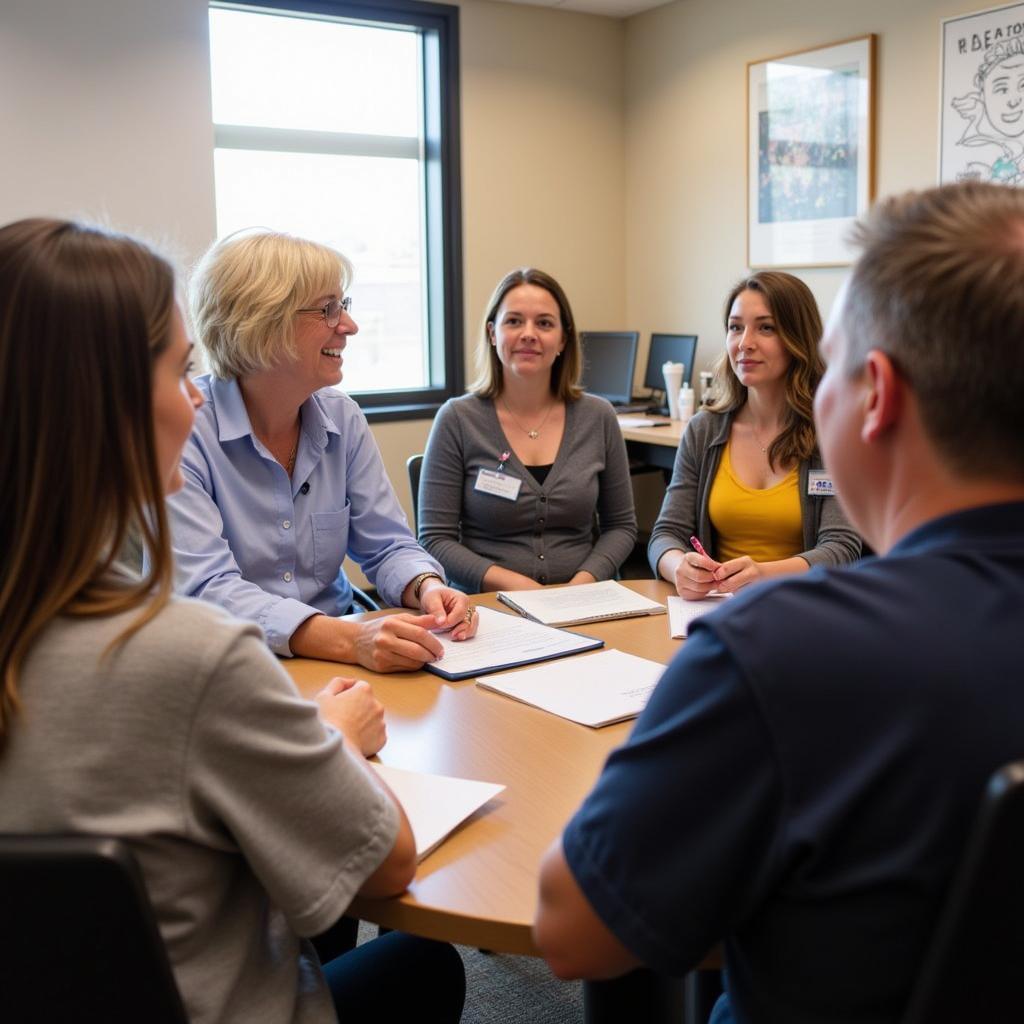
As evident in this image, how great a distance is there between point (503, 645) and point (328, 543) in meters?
0.51

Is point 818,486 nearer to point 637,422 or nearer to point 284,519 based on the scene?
point 284,519

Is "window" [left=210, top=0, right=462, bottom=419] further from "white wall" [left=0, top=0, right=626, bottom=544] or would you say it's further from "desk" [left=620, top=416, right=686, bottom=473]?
"desk" [left=620, top=416, right=686, bottom=473]

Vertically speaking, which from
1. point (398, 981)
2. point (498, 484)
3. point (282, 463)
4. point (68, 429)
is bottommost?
point (398, 981)

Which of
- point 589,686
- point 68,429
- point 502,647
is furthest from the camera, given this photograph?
point 502,647

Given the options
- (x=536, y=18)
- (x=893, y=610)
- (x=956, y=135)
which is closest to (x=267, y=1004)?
(x=893, y=610)

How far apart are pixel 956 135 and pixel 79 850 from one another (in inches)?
161

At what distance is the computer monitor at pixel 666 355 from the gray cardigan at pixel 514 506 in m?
2.36

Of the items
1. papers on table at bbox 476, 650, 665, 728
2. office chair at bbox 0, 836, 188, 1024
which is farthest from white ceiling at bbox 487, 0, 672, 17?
office chair at bbox 0, 836, 188, 1024

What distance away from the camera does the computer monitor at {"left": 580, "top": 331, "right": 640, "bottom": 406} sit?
5.18 meters

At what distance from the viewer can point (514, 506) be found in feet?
8.86

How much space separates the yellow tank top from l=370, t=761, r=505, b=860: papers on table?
135 cm

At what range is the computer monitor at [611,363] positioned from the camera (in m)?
Result: 5.18

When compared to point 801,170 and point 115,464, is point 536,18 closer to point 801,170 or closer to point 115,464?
point 801,170

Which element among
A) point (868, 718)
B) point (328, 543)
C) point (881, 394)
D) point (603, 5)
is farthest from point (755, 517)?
point (603, 5)
